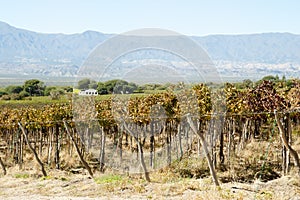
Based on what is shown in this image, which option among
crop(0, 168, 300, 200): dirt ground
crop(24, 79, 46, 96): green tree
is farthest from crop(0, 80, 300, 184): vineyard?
crop(24, 79, 46, 96): green tree

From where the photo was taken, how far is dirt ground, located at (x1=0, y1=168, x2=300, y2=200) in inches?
286

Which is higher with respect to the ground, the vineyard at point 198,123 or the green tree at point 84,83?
the green tree at point 84,83

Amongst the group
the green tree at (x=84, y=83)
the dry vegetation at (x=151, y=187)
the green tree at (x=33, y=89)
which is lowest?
the green tree at (x=33, y=89)

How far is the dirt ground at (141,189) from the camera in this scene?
7.26 meters

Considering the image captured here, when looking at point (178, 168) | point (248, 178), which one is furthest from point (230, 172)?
point (178, 168)

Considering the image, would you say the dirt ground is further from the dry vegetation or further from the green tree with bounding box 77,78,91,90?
the green tree with bounding box 77,78,91,90

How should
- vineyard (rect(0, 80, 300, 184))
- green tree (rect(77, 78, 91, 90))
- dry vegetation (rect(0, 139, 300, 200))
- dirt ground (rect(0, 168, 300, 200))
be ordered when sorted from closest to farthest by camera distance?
1. dirt ground (rect(0, 168, 300, 200))
2. dry vegetation (rect(0, 139, 300, 200))
3. green tree (rect(77, 78, 91, 90))
4. vineyard (rect(0, 80, 300, 184))

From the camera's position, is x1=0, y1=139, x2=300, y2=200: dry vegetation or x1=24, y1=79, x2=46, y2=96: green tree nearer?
x1=0, y1=139, x2=300, y2=200: dry vegetation

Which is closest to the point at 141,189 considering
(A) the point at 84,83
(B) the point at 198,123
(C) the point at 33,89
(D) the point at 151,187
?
(D) the point at 151,187

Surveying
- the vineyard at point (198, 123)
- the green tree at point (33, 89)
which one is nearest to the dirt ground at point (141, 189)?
the vineyard at point (198, 123)

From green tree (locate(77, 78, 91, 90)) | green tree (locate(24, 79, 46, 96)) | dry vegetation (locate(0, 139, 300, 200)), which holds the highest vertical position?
green tree (locate(77, 78, 91, 90))

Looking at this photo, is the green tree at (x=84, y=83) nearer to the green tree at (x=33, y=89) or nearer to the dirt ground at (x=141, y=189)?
the dirt ground at (x=141, y=189)

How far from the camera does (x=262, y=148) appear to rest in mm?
15180

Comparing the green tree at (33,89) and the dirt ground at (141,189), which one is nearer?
the dirt ground at (141,189)
